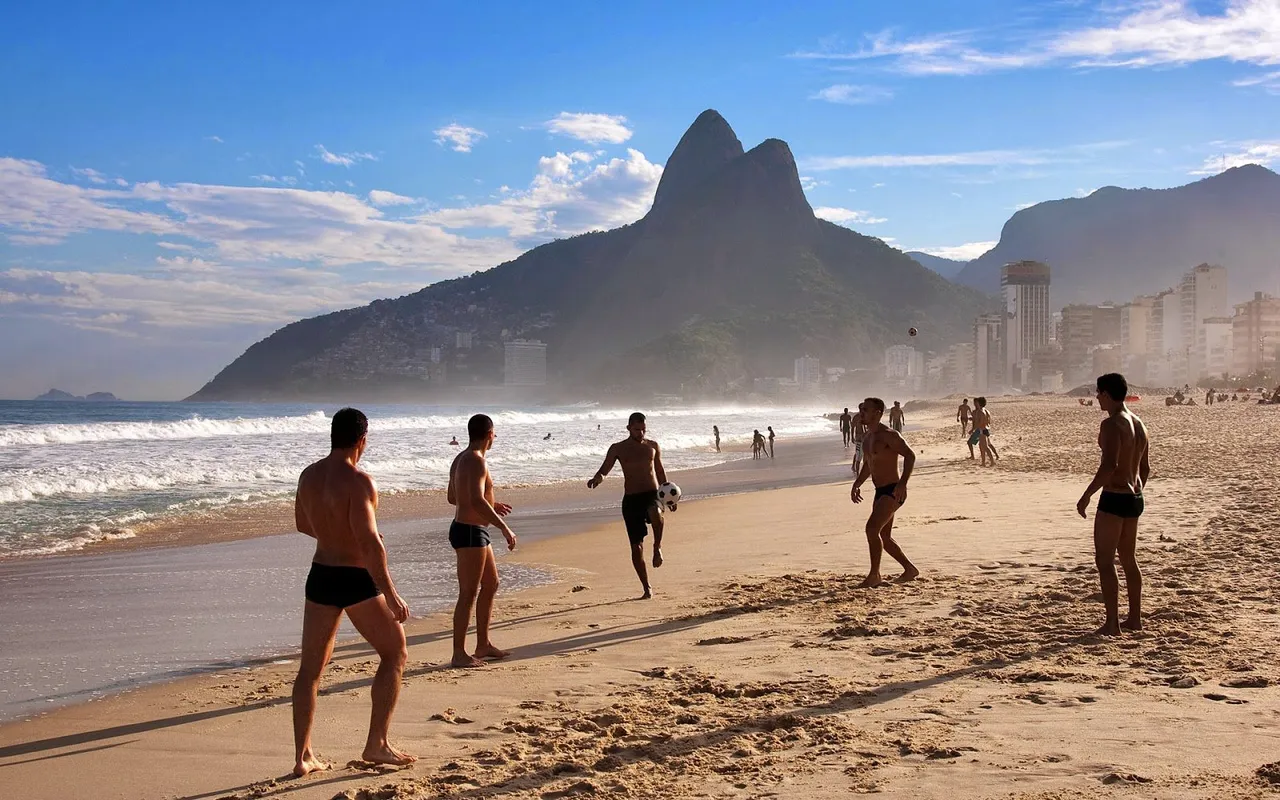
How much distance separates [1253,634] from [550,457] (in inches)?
1031

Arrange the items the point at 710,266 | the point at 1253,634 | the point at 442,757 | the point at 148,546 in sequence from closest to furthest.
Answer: the point at 442,757, the point at 1253,634, the point at 148,546, the point at 710,266

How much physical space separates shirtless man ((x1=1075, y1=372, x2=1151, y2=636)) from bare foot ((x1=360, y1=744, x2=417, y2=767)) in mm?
4757

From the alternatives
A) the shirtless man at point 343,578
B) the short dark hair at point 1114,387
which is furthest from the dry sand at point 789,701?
the short dark hair at point 1114,387

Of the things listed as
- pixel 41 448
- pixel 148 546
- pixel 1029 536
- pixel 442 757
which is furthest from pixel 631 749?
pixel 41 448

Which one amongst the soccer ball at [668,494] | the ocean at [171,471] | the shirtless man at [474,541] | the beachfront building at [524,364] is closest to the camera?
the shirtless man at [474,541]

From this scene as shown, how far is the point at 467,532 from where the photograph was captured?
21.6 ft

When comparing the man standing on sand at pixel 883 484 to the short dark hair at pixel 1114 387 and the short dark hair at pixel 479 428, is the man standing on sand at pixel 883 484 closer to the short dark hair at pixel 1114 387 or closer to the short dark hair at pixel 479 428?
the short dark hair at pixel 1114 387

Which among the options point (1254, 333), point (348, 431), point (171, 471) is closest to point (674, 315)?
point (1254, 333)

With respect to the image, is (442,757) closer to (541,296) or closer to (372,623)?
(372,623)

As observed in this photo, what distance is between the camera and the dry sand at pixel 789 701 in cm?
419

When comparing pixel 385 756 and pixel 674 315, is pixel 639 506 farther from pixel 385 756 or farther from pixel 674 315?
pixel 674 315

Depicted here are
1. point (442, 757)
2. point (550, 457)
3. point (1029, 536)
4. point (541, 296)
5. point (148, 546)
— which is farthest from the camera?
point (541, 296)

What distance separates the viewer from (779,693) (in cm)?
547

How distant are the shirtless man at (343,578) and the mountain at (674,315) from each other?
472 ft
